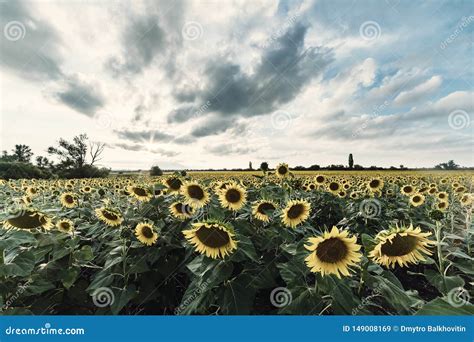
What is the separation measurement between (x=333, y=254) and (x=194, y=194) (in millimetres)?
2213

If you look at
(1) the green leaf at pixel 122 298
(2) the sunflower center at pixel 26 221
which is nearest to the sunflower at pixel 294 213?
(1) the green leaf at pixel 122 298

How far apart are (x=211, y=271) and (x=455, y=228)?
5373mm

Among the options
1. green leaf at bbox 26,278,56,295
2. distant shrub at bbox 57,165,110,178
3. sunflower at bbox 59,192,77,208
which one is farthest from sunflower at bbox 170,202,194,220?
distant shrub at bbox 57,165,110,178

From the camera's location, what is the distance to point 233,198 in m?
3.94

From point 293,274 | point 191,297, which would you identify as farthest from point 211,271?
point 293,274

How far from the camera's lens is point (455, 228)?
17.9 ft

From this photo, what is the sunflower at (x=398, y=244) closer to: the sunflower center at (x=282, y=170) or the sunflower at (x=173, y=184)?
the sunflower at (x=173, y=184)

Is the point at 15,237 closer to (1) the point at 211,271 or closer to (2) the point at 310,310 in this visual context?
(1) the point at 211,271

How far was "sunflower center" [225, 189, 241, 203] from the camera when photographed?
12.9 feet

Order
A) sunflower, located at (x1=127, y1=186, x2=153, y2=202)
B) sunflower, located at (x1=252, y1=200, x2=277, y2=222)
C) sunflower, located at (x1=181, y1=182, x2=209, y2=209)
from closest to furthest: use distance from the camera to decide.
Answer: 1. sunflower, located at (x1=252, y1=200, x2=277, y2=222)
2. sunflower, located at (x1=181, y1=182, x2=209, y2=209)
3. sunflower, located at (x1=127, y1=186, x2=153, y2=202)

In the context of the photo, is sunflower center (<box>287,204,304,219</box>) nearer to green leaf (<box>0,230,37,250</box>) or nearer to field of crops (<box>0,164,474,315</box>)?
field of crops (<box>0,164,474,315</box>)

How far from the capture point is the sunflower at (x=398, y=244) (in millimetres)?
2154

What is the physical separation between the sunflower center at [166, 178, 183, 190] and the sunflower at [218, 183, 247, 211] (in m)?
0.72

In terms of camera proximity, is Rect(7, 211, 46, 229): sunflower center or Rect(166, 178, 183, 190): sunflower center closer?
Rect(7, 211, 46, 229): sunflower center
